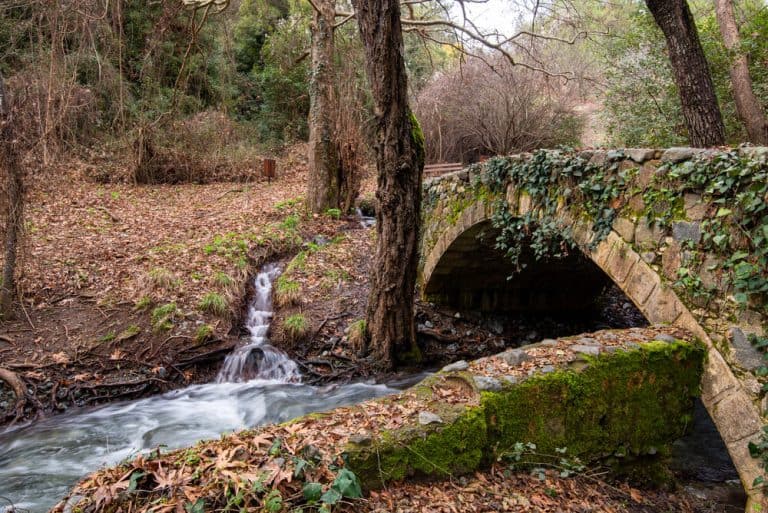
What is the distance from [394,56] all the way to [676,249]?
319 centimetres

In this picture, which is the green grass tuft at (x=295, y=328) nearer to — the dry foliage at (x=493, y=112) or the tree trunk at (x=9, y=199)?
the tree trunk at (x=9, y=199)

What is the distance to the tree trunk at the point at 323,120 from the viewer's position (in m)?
10.1

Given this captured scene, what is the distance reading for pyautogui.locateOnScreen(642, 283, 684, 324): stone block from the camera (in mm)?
3777

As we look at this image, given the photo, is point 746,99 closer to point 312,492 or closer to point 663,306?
point 663,306

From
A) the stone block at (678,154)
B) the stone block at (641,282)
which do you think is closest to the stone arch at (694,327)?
the stone block at (641,282)

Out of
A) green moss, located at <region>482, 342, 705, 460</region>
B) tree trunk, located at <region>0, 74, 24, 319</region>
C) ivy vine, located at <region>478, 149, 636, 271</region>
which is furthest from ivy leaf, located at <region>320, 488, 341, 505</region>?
tree trunk, located at <region>0, 74, 24, 319</region>

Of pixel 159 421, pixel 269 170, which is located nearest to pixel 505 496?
pixel 159 421

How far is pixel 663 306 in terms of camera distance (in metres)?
3.89

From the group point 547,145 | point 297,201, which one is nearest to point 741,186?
point 297,201

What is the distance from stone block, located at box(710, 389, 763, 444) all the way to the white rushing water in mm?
3546

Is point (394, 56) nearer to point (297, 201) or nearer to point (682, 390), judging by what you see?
point (682, 390)

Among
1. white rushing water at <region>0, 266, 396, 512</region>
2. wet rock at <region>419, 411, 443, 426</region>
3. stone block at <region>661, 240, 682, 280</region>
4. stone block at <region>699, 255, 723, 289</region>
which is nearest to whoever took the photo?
wet rock at <region>419, 411, 443, 426</region>

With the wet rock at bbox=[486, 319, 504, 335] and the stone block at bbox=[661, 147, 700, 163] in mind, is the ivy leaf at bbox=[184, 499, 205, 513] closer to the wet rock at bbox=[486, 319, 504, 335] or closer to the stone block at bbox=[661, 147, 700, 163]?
the stone block at bbox=[661, 147, 700, 163]

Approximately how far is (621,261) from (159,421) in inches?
198
